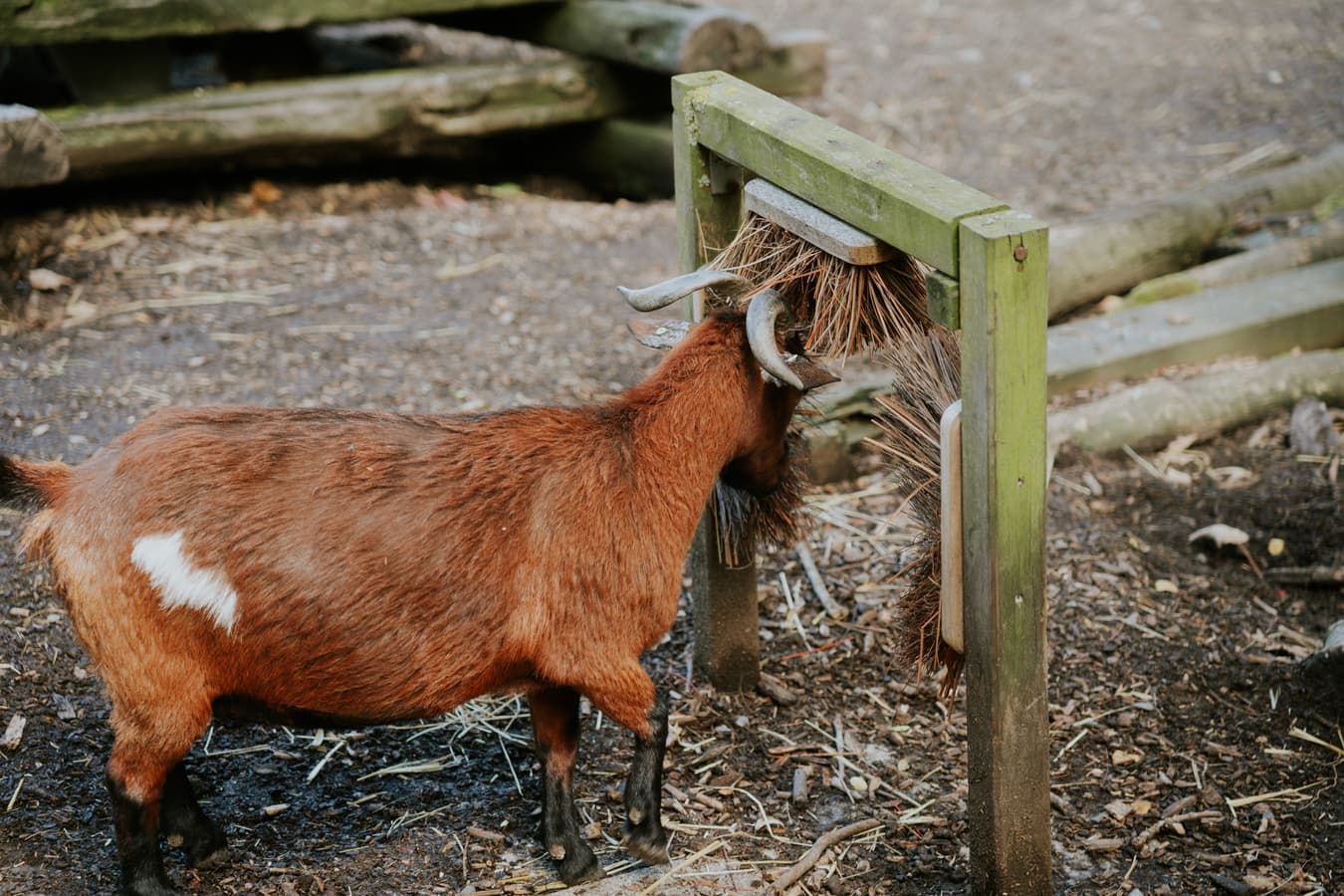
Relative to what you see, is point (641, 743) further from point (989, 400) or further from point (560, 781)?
point (989, 400)

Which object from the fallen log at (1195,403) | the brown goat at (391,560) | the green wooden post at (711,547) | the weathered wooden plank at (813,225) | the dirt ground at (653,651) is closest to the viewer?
the brown goat at (391,560)

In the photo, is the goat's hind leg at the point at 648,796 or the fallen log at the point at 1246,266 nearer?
the goat's hind leg at the point at 648,796

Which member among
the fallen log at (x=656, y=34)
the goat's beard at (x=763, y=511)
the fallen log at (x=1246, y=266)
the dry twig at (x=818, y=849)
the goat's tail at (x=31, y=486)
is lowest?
the dry twig at (x=818, y=849)

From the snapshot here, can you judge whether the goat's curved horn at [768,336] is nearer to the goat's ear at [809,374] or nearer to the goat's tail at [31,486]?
the goat's ear at [809,374]

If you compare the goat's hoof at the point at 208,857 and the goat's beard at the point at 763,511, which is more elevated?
the goat's beard at the point at 763,511

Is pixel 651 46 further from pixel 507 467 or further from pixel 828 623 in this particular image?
pixel 507 467

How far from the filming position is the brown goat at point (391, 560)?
10.5ft

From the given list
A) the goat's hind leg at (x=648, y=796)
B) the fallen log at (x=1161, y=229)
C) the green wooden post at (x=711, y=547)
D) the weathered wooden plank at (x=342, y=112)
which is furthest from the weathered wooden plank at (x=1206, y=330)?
the weathered wooden plank at (x=342, y=112)

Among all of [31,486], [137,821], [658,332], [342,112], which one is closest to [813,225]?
[658,332]

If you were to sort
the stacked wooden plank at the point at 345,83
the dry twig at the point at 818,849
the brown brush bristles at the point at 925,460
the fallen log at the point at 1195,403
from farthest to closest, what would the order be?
1. the stacked wooden plank at the point at 345,83
2. the fallen log at the point at 1195,403
3. the dry twig at the point at 818,849
4. the brown brush bristles at the point at 925,460

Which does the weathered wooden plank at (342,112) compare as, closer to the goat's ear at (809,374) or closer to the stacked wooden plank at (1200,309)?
the stacked wooden plank at (1200,309)

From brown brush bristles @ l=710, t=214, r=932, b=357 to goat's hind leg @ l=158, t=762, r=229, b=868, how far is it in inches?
73.2

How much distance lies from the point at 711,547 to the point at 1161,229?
4.04 m

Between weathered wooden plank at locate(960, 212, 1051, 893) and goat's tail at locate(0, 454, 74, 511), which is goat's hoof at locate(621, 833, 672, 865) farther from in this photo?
goat's tail at locate(0, 454, 74, 511)
